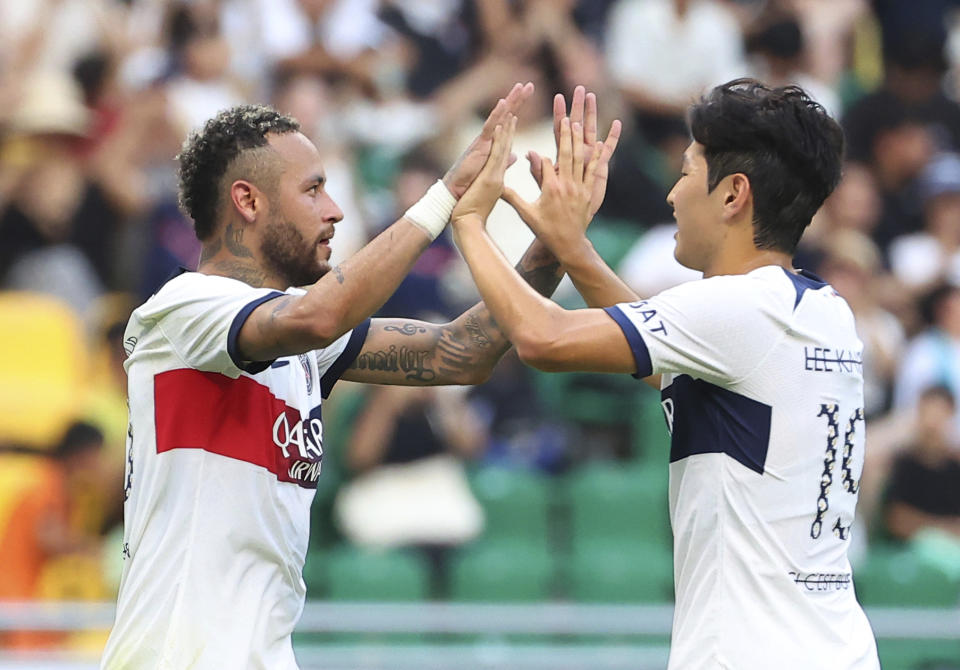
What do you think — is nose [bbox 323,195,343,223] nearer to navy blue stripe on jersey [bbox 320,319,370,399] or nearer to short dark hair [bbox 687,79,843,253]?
navy blue stripe on jersey [bbox 320,319,370,399]

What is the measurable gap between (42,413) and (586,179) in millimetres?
5387

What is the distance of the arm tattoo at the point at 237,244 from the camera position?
13.7 ft

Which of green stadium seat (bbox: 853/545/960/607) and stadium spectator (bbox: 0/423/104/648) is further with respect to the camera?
green stadium seat (bbox: 853/545/960/607)

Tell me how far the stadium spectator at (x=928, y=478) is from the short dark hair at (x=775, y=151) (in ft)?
16.3

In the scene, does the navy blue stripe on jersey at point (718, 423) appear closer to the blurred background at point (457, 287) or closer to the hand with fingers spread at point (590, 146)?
the hand with fingers spread at point (590, 146)

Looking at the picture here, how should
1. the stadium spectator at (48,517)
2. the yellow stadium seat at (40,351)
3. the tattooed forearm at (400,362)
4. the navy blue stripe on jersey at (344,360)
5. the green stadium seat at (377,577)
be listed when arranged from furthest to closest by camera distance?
1. the yellow stadium seat at (40,351)
2. the green stadium seat at (377,577)
3. the stadium spectator at (48,517)
4. the tattooed forearm at (400,362)
5. the navy blue stripe on jersey at (344,360)

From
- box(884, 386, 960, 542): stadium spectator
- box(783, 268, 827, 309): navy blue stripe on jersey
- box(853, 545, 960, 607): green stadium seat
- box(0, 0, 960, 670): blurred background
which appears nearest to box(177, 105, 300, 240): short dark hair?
box(783, 268, 827, 309): navy blue stripe on jersey

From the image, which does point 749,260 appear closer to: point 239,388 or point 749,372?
point 749,372

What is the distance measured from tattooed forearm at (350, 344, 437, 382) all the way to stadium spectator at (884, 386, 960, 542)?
4.79 m

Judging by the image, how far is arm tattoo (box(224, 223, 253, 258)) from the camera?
4.16 meters

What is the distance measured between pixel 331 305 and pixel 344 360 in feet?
2.57

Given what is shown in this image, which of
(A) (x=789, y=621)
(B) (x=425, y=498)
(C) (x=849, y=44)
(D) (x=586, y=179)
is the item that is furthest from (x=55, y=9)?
(A) (x=789, y=621)

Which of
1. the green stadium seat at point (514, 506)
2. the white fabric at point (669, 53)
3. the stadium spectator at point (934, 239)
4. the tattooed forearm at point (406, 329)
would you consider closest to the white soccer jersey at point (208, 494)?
the tattooed forearm at point (406, 329)

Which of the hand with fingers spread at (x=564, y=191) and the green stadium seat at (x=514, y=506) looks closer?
the hand with fingers spread at (x=564, y=191)
